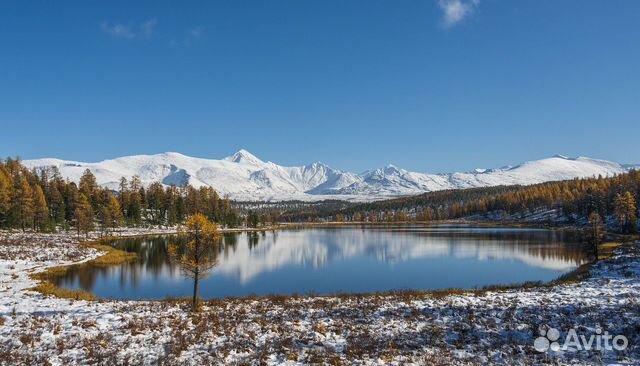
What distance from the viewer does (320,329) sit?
1902cm

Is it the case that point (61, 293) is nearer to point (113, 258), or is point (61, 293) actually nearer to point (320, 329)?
point (320, 329)

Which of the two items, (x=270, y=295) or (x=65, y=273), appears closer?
(x=270, y=295)

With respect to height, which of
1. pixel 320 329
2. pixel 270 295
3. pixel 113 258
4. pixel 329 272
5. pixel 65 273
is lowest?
pixel 329 272

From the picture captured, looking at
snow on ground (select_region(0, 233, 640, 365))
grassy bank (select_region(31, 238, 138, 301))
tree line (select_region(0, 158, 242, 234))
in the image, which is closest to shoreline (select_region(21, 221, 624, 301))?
grassy bank (select_region(31, 238, 138, 301))

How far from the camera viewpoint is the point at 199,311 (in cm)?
2417

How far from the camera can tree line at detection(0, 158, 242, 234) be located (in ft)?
303

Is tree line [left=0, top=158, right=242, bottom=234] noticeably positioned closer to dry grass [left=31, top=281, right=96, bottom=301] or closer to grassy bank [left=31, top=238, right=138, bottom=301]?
grassy bank [left=31, top=238, right=138, bottom=301]

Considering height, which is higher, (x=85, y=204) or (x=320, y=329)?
(x=85, y=204)

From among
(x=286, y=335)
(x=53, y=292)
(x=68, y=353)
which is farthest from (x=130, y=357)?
(x=53, y=292)

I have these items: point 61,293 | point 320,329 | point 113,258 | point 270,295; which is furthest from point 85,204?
point 320,329

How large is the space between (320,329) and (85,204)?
105112 millimetres

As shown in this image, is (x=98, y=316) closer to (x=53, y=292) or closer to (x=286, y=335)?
(x=286, y=335)

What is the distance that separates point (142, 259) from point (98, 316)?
4609cm

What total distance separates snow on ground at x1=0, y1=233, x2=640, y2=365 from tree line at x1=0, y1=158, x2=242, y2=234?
78959 millimetres
